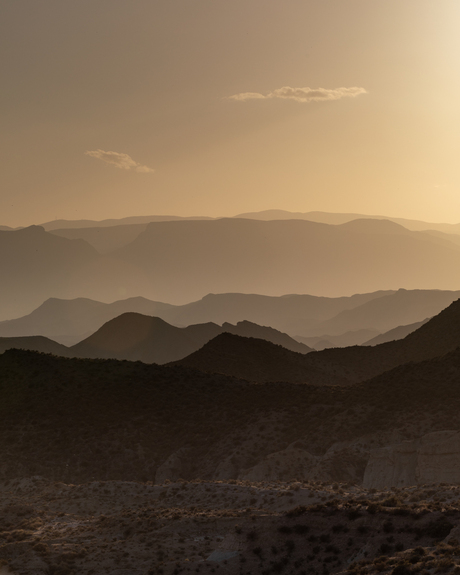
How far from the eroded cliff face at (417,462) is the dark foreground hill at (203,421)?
1564 millimetres

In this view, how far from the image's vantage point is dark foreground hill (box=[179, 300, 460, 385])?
72875 millimetres

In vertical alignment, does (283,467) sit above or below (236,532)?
below

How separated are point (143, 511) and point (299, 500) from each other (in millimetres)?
7813

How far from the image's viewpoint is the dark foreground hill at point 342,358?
2869 inches

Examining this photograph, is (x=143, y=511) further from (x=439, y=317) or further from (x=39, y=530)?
(x=439, y=317)

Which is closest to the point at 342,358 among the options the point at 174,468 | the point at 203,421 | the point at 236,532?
the point at 203,421

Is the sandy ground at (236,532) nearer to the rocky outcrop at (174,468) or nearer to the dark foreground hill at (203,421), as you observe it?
the dark foreground hill at (203,421)

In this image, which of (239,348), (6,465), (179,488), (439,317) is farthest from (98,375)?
(439,317)

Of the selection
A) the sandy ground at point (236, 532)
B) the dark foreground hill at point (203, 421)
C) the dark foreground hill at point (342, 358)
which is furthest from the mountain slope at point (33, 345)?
the sandy ground at point (236, 532)

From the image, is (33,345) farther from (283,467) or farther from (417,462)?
(417,462)

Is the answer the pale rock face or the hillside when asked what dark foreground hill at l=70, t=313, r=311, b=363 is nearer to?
the hillside

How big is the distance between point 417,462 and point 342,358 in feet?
146

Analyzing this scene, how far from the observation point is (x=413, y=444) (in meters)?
38.7

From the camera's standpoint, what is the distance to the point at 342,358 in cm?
8194
